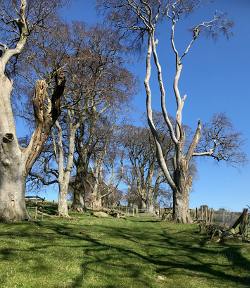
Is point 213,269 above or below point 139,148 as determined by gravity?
below

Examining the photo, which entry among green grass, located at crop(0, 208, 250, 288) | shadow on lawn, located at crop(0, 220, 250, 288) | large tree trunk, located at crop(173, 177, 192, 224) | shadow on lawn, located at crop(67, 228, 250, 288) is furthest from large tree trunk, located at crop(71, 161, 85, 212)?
shadow on lawn, located at crop(67, 228, 250, 288)

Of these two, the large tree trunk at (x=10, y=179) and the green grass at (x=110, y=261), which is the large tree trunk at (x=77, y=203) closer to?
the large tree trunk at (x=10, y=179)

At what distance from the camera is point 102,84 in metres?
20.0

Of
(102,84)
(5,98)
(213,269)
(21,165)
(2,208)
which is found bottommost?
(213,269)

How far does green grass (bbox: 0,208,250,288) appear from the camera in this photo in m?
6.14

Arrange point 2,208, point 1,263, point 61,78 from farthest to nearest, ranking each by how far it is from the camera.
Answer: point 2,208
point 61,78
point 1,263

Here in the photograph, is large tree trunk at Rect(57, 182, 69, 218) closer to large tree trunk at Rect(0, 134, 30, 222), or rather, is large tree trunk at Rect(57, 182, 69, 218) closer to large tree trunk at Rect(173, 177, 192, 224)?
large tree trunk at Rect(0, 134, 30, 222)

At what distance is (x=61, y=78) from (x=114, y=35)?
12.6m

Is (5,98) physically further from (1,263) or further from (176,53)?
(176,53)

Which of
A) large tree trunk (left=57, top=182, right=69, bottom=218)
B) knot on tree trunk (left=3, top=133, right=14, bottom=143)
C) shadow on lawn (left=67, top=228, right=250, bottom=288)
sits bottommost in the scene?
shadow on lawn (left=67, top=228, right=250, bottom=288)

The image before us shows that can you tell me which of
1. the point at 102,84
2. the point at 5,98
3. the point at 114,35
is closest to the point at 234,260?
the point at 5,98

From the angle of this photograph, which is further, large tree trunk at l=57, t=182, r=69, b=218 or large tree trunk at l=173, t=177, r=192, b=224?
large tree trunk at l=57, t=182, r=69, b=218

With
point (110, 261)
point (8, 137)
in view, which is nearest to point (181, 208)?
A: point (110, 261)

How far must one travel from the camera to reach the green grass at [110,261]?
6141 mm
